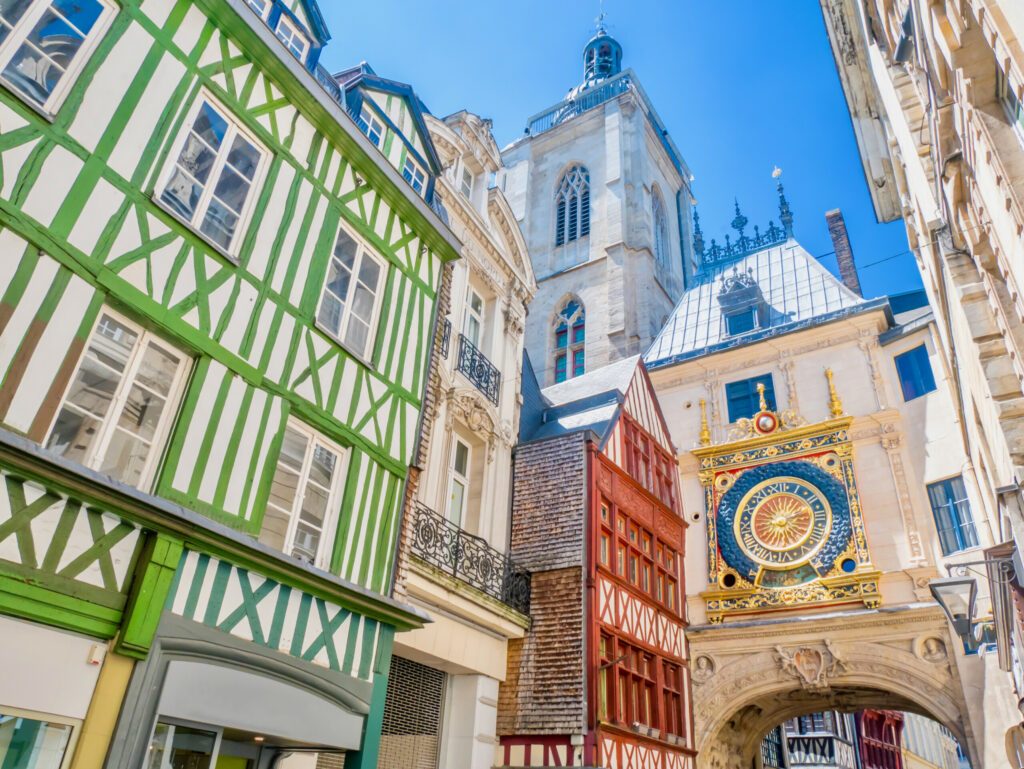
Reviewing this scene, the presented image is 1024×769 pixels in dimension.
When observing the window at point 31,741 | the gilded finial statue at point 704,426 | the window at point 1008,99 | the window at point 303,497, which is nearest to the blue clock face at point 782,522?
the gilded finial statue at point 704,426

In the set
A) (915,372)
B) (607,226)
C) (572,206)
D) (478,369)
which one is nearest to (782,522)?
(915,372)

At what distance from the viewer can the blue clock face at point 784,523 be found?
15.5 m

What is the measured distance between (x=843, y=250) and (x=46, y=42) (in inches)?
829

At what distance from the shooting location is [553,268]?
28859 mm

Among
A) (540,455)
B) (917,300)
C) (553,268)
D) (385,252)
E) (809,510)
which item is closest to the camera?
(385,252)

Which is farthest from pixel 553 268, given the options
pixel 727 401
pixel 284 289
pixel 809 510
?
pixel 284 289

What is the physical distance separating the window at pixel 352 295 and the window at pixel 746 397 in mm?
11943

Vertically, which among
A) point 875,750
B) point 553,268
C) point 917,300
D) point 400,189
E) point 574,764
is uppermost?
point 553,268

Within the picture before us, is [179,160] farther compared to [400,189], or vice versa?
[400,189]

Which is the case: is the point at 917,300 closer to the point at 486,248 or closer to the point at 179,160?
the point at 486,248

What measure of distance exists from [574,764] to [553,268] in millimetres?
21835

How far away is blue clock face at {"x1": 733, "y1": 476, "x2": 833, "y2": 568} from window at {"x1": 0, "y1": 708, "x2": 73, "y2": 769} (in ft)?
45.9

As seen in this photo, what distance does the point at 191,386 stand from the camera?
Answer: 5832mm

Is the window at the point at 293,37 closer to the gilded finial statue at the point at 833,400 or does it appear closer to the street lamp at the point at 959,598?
the street lamp at the point at 959,598
